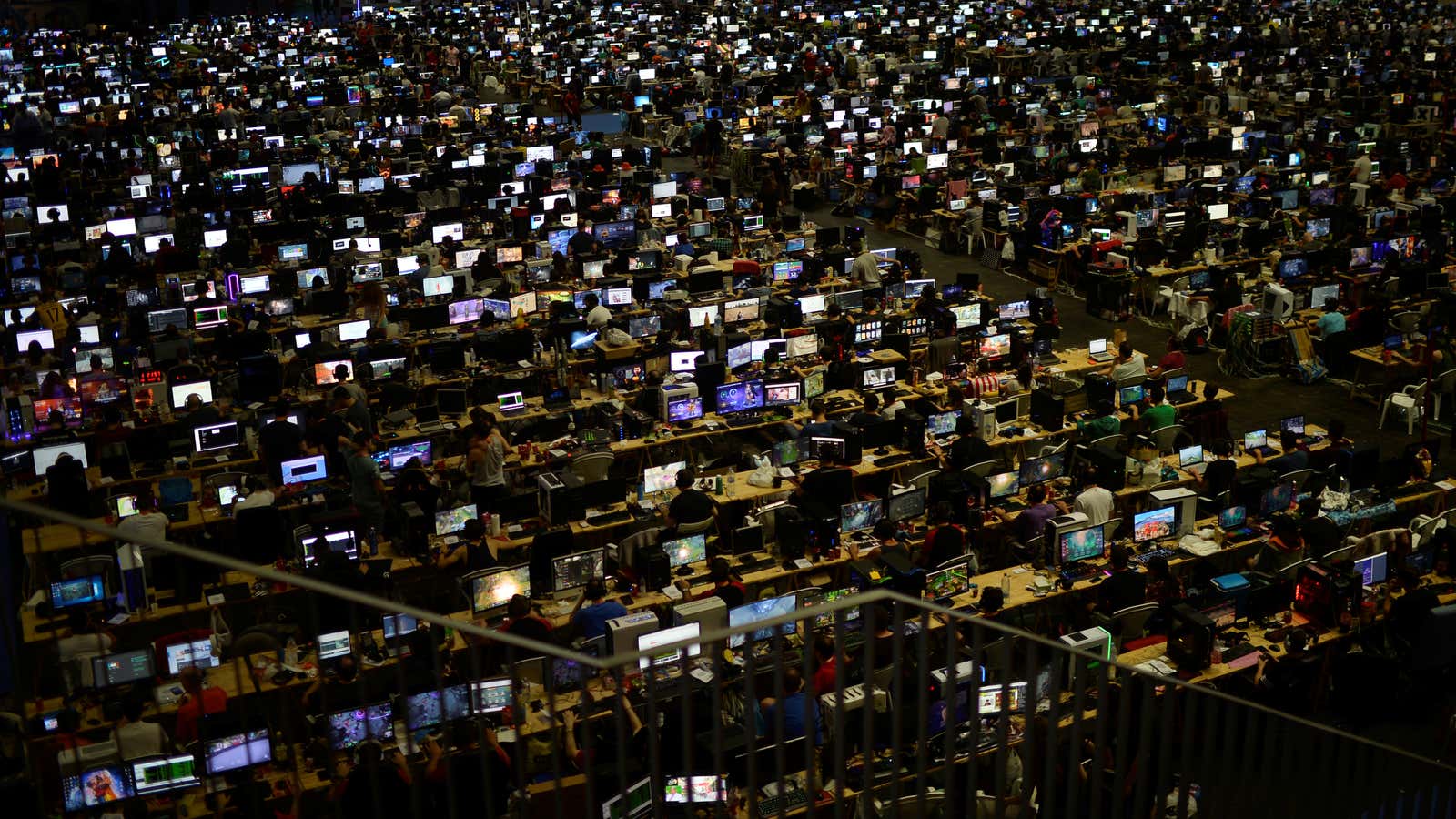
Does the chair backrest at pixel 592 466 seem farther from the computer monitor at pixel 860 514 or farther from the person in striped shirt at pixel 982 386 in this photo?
the person in striped shirt at pixel 982 386

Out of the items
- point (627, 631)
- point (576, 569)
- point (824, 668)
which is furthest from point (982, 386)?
point (627, 631)

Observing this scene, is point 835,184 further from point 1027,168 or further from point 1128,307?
point 1128,307

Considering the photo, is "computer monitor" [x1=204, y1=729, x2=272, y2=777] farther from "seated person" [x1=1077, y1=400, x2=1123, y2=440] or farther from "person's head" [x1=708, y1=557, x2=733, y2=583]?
"seated person" [x1=1077, y1=400, x2=1123, y2=440]

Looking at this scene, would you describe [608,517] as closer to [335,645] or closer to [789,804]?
[335,645]

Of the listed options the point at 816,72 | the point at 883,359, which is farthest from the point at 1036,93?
the point at 883,359

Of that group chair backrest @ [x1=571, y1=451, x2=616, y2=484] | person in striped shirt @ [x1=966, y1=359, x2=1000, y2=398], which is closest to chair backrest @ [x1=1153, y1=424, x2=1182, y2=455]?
person in striped shirt @ [x1=966, y1=359, x2=1000, y2=398]

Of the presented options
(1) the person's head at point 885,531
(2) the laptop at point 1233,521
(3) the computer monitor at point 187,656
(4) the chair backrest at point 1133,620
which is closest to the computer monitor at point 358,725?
(3) the computer monitor at point 187,656
